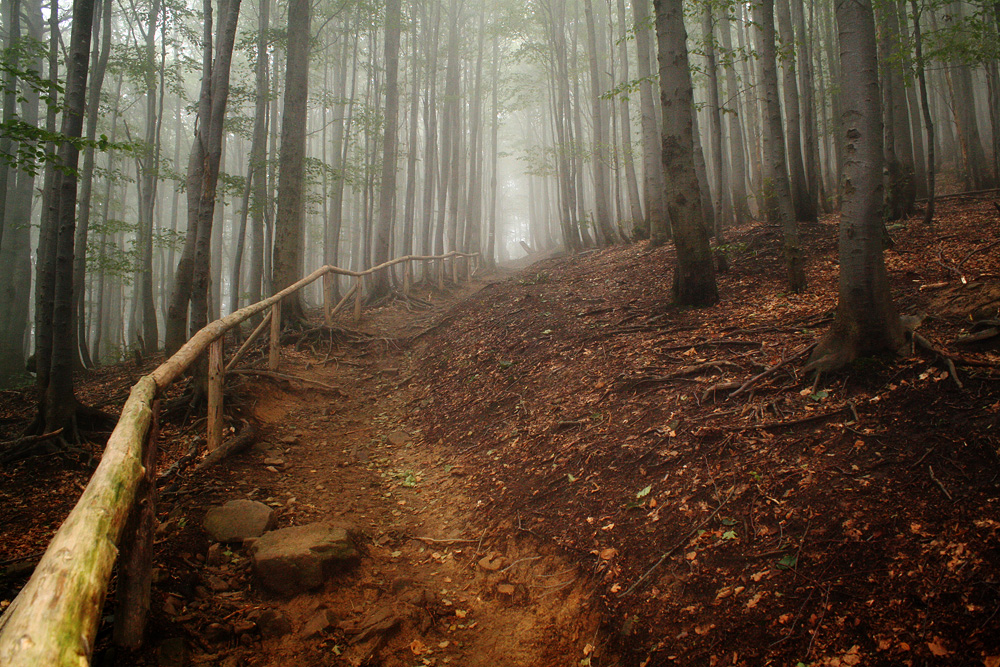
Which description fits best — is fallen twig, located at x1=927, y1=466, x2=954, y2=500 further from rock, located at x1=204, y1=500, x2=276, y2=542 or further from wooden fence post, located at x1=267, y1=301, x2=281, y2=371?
wooden fence post, located at x1=267, y1=301, x2=281, y2=371

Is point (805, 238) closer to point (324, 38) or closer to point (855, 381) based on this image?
point (855, 381)

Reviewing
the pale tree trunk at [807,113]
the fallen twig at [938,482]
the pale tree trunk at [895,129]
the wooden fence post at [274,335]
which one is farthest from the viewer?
the pale tree trunk at [807,113]

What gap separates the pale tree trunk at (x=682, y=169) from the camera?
20.5 feet

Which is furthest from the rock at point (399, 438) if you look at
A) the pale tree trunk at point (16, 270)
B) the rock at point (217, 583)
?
the pale tree trunk at point (16, 270)

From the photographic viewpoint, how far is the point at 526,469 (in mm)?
4633

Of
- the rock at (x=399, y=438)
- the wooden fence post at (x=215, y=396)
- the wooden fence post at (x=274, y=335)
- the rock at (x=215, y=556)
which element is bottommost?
the rock at (x=215, y=556)

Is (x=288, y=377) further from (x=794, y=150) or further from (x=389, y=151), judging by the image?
(x=794, y=150)

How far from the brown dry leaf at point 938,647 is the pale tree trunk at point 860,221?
226 centimetres

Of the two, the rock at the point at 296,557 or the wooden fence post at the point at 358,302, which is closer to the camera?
the rock at the point at 296,557

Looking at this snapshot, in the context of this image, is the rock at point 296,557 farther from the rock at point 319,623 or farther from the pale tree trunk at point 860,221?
the pale tree trunk at point 860,221

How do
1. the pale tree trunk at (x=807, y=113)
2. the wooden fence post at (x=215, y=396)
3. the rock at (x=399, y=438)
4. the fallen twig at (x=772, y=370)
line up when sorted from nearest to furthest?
the fallen twig at (x=772, y=370) → the wooden fence post at (x=215, y=396) → the rock at (x=399, y=438) → the pale tree trunk at (x=807, y=113)

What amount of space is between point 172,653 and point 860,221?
5.44 m

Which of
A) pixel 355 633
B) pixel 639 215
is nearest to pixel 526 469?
pixel 355 633

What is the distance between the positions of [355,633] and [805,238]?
828 cm
